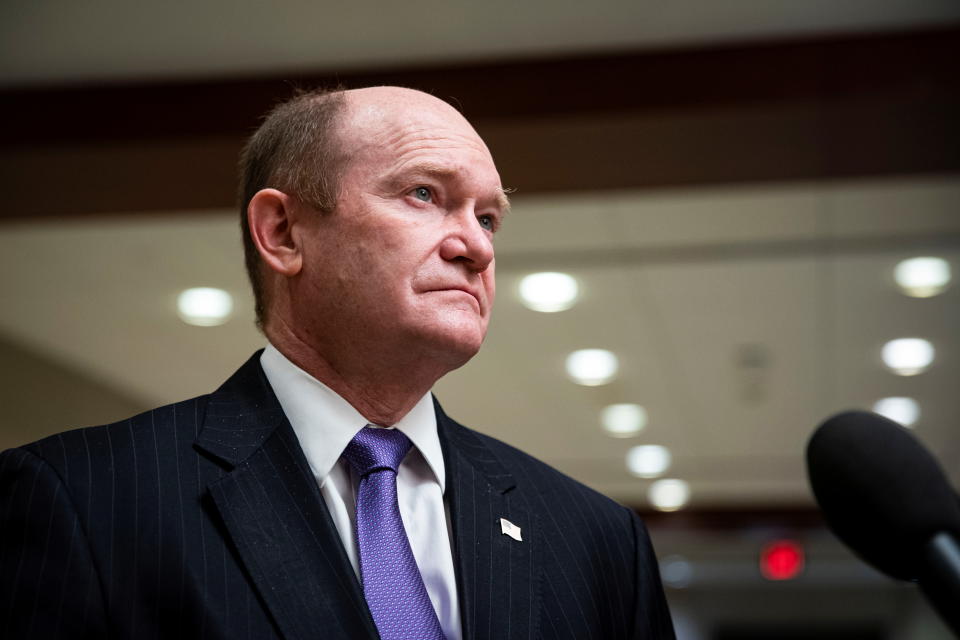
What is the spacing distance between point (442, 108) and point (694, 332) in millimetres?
4998

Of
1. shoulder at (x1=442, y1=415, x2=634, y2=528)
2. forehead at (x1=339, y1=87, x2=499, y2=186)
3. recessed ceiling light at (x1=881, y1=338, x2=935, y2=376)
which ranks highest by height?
recessed ceiling light at (x1=881, y1=338, x2=935, y2=376)

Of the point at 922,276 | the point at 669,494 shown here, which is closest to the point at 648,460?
the point at 669,494

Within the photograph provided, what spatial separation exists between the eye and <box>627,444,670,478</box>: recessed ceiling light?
813 centimetres

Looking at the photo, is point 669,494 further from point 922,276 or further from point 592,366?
point 922,276

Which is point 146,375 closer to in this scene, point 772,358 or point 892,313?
point 772,358

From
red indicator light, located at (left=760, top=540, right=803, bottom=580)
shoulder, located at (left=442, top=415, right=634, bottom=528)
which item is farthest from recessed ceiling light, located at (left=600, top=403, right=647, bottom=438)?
shoulder, located at (left=442, top=415, right=634, bottom=528)

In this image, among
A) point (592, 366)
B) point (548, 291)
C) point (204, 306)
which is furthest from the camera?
point (592, 366)

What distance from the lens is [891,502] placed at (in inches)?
40.8

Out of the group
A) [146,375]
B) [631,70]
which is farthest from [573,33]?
[146,375]

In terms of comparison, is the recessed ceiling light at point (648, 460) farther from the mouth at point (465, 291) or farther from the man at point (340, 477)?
the mouth at point (465, 291)

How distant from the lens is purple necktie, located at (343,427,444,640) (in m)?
1.38

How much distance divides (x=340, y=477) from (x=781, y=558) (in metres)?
13.9

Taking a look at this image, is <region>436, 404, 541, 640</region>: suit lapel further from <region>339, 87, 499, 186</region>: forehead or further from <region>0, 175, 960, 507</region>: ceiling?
<region>0, 175, 960, 507</region>: ceiling

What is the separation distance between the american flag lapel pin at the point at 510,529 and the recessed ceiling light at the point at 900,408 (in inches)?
278
